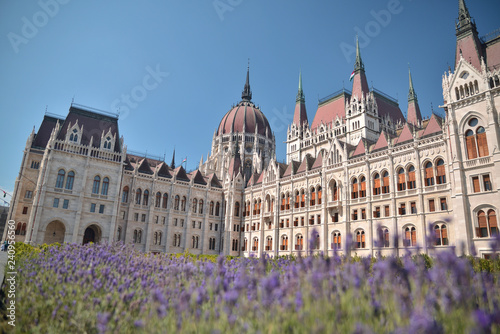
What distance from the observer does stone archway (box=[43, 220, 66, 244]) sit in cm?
4462

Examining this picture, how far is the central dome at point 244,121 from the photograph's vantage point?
87.1 m

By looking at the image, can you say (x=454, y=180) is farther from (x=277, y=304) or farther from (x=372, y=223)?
(x=277, y=304)

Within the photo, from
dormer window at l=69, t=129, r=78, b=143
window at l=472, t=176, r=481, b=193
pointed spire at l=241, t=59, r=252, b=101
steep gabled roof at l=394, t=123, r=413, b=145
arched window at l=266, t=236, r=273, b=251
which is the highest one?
pointed spire at l=241, t=59, r=252, b=101

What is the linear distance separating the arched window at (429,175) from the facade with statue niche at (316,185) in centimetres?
11

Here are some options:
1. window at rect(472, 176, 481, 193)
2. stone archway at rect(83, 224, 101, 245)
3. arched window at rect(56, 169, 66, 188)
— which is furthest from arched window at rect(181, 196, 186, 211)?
window at rect(472, 176, 481, 193)

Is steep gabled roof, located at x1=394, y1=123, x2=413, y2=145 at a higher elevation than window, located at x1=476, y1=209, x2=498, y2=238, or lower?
higher

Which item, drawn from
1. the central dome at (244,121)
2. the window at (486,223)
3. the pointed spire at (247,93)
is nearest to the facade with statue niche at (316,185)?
the window at (486,223)

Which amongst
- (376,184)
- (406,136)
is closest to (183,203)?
(376,184)

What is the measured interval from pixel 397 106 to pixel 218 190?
4084cm

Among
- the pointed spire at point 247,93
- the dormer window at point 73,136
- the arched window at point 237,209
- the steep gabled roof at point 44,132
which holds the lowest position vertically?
the arched window at point 237,209

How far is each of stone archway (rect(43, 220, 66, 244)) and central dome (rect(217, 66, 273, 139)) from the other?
4887cm

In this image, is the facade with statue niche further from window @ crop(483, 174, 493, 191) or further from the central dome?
the central dome

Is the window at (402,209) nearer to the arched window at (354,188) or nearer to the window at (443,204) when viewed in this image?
the window at (443,204)

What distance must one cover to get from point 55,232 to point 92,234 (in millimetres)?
4847
